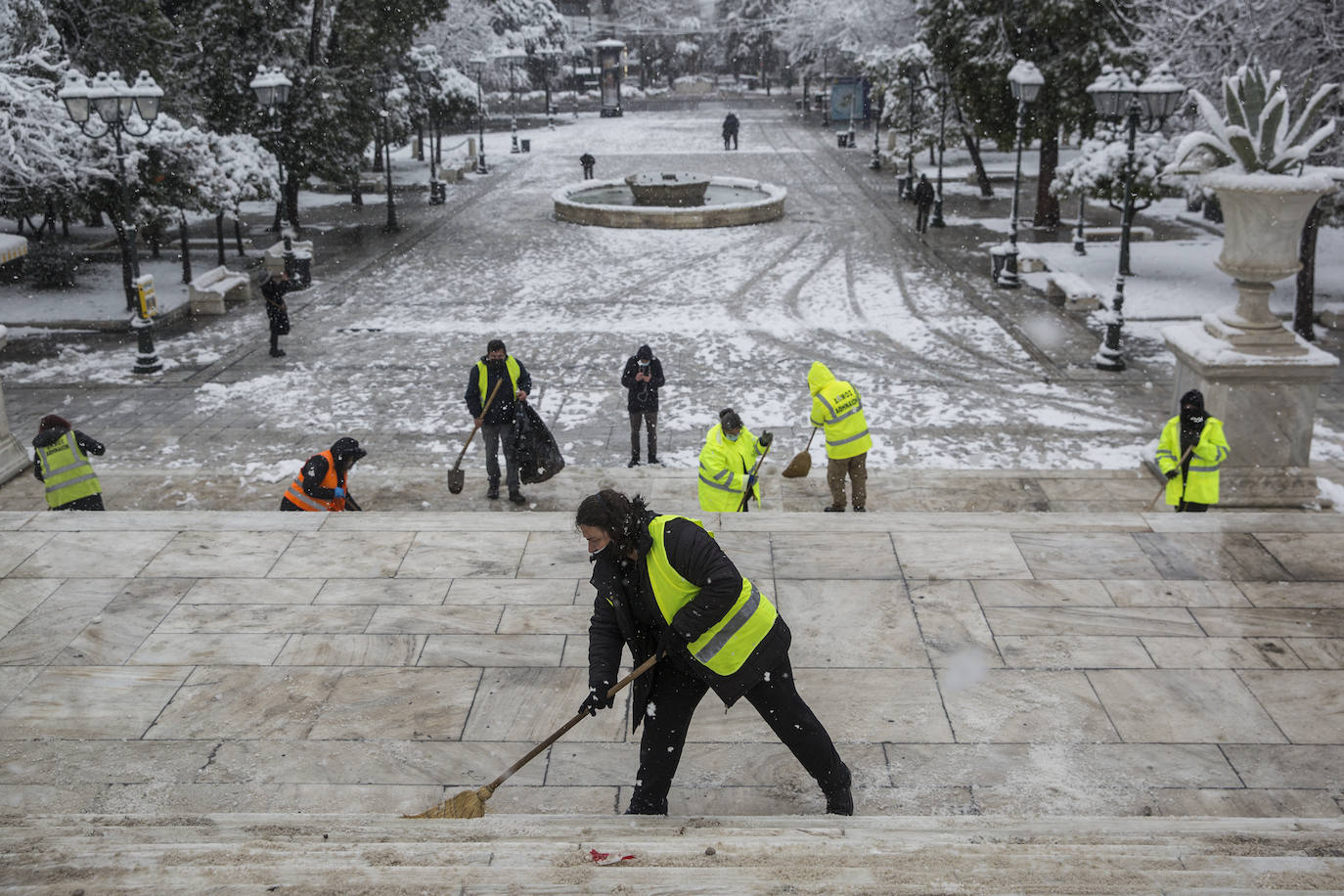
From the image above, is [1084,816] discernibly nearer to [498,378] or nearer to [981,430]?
[498,378]

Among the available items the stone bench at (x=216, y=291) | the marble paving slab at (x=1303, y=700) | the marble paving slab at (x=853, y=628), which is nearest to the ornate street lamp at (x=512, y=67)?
the stone bench at (x=216, y=291)

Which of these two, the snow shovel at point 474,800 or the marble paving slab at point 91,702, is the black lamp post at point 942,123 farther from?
the snow shovel at point 474,800

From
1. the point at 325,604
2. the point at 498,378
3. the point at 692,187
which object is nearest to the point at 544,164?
the point at 692,187

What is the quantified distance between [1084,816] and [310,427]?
10544 millimetres

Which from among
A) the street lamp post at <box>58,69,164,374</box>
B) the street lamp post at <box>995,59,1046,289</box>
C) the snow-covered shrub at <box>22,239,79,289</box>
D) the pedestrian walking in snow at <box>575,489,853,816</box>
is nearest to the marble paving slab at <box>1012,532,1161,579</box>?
the pedestrian walking in snow at <box>575,489,853,816</box>

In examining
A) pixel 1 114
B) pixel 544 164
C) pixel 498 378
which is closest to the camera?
pixel 498 378

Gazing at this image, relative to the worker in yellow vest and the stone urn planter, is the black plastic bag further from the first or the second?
the stone urn planter

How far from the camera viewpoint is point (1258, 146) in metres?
8.62

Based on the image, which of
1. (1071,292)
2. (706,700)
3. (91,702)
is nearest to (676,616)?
(706,700)

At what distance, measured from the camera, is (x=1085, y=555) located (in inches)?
282

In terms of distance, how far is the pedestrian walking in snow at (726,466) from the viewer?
27.0ft

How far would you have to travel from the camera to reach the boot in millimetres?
4699

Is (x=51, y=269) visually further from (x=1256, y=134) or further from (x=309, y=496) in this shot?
(x=1256, y=134)

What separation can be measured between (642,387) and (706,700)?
5910 millimetres
